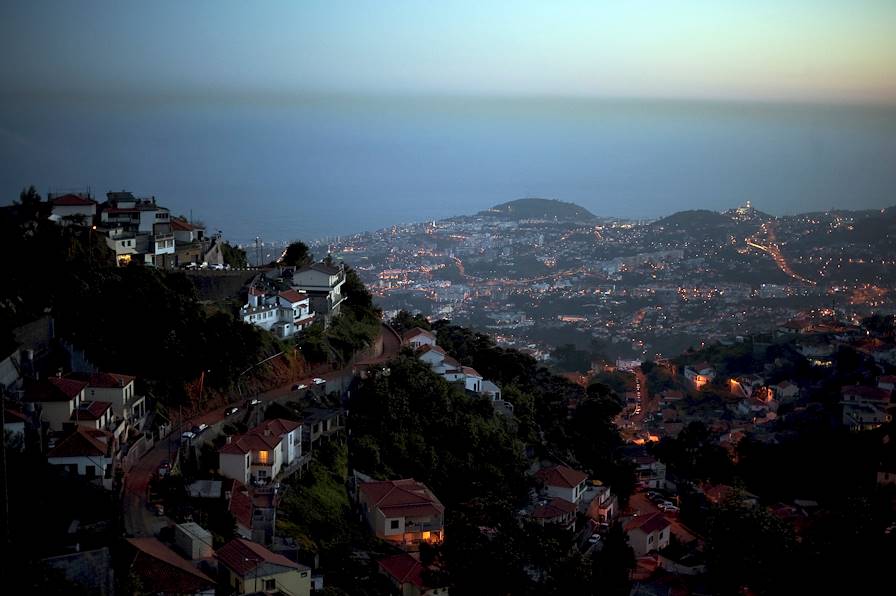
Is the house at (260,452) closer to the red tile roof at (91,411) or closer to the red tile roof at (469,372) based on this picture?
the red tile roof at (91,411)

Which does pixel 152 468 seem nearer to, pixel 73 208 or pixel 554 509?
pixel 554 509

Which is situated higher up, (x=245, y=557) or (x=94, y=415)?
(x=94, y=415)

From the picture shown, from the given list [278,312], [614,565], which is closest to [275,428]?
[278,312]

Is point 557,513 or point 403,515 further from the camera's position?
point 557,513

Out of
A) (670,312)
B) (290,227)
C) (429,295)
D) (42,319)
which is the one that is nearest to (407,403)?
(42,319)

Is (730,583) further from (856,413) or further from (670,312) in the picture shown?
(670,312)

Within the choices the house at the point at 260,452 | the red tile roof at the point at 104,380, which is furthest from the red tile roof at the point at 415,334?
the red tile roof at the point at 104,380
